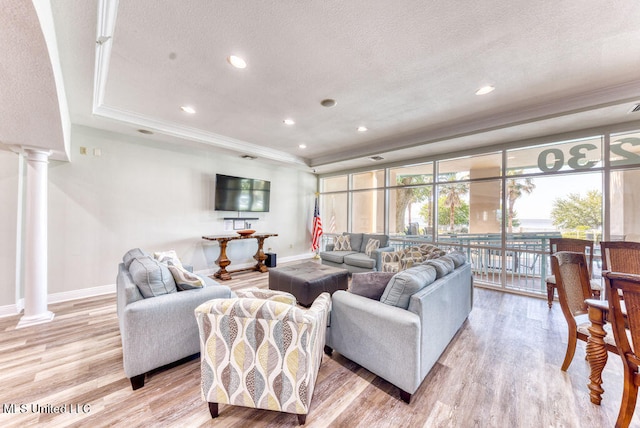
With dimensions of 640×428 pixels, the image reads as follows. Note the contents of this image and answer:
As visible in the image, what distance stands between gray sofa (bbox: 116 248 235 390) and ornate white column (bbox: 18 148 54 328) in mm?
1840

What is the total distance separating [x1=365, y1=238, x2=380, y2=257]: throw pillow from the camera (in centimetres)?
493

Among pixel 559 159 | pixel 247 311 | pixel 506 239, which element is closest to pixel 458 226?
pixel 506 239

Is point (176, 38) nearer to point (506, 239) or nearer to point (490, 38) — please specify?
point (490, 38)

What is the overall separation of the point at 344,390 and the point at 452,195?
14.5ft

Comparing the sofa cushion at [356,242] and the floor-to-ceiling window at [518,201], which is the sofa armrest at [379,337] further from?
the floor-to-ceiling window at [518,201]

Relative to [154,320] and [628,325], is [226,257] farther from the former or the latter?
[628,325]

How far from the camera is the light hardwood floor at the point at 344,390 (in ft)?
5.09

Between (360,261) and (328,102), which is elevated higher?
→ (328,102)

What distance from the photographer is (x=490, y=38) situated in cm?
196

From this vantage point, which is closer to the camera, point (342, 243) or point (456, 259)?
point (456, 259)

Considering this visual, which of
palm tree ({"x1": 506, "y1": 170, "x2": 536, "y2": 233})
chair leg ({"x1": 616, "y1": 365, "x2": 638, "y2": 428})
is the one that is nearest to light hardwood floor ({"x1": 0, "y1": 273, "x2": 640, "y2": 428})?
chair leg ({"x1": 616, "y1": 365, "x2": 638, "y2": 428})

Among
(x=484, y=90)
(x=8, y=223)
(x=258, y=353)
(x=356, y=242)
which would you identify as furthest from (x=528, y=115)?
(x=8, y=223)

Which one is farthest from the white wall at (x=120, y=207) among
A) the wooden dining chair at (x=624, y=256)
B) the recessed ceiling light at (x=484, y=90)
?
the wooden dining chair at (x=624, y=256)

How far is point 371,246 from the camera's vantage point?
500cm
